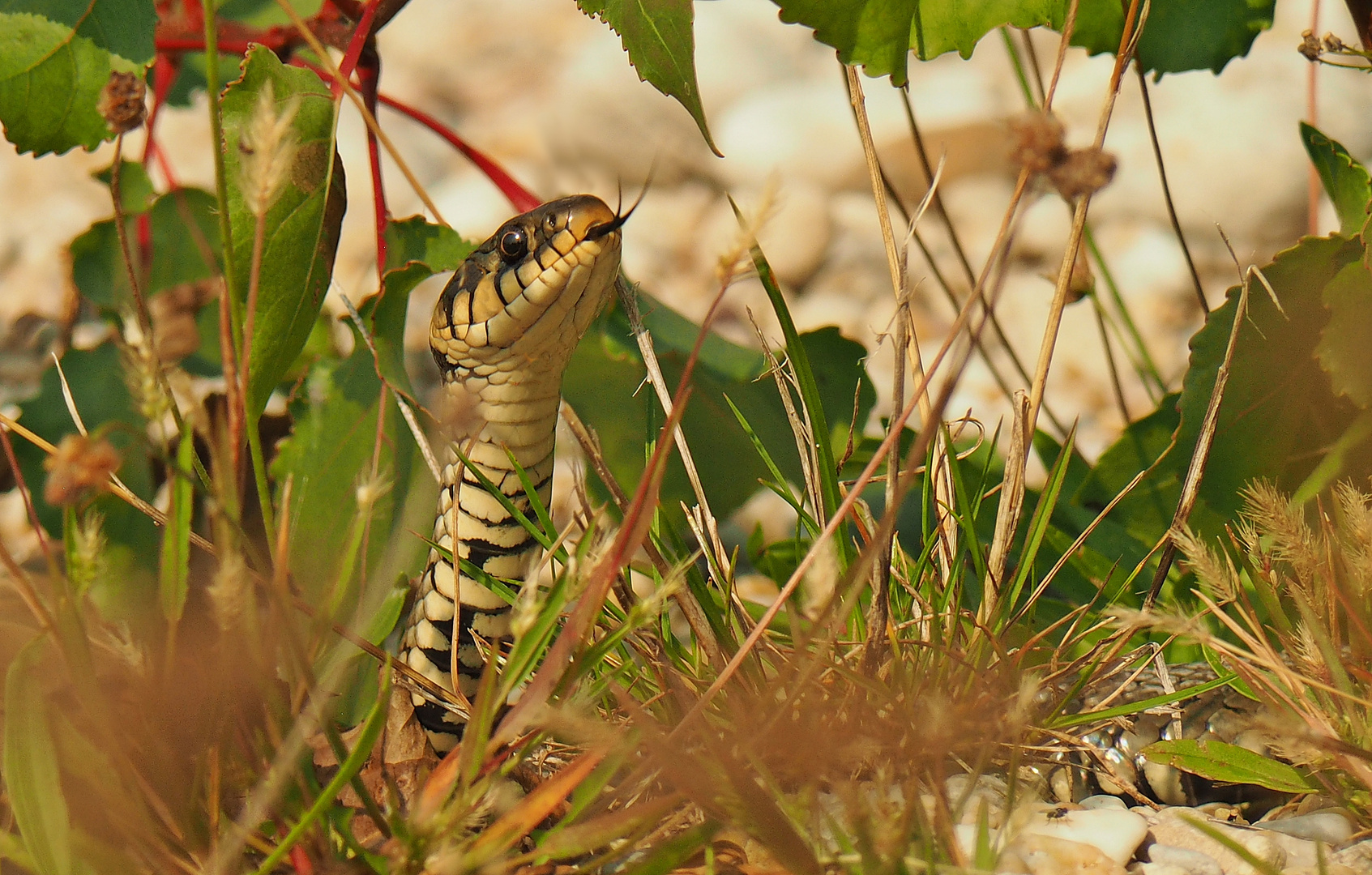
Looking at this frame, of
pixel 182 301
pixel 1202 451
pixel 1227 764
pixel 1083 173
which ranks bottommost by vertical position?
pixel 1227 764

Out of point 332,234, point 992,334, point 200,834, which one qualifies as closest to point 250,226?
point 332,234

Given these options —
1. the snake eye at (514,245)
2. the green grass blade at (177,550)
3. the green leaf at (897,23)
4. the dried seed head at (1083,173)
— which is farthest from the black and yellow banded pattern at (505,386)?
the dried seed head at (1083,173)

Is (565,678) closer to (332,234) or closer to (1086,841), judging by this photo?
(1086,841)

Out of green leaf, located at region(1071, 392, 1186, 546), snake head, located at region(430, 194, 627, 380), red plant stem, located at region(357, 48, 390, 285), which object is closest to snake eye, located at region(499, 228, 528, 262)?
snake head, located at region(430, 194, 627, 380)

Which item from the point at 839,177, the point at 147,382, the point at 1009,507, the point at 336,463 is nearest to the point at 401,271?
the point at 336,463

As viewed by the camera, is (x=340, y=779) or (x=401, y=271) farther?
(x=401, y=271)

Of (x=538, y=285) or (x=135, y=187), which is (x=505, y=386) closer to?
(x=538, y=285)
